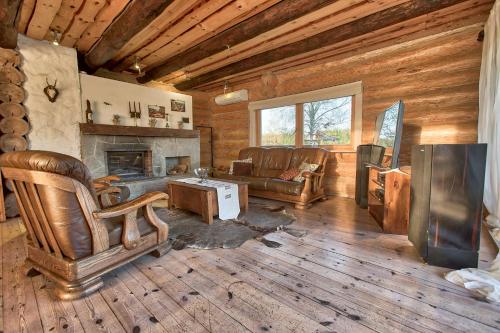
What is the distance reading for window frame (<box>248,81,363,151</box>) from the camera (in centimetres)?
407

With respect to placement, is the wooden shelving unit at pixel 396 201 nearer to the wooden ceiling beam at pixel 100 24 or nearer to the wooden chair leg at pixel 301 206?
the wooden chair leg at pixel 301 206

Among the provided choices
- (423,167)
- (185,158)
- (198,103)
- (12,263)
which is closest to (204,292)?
(12,263)

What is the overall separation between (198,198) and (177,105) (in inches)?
127

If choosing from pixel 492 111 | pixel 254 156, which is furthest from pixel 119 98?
pixel 492 111

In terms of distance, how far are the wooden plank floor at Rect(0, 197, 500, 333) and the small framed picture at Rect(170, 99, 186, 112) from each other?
379 cm

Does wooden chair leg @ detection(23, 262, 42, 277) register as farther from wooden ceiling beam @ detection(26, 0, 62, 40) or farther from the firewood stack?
wooden ceiling beam @ detection(26, 0, 62, 40)

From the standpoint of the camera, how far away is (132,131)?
4.39 metres

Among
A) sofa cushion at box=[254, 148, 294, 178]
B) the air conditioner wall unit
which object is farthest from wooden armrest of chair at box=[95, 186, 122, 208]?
the air conditioner wall unit

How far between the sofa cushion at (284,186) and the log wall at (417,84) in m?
1.29

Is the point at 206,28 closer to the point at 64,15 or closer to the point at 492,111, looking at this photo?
the point at 64,15

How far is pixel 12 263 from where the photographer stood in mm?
1930

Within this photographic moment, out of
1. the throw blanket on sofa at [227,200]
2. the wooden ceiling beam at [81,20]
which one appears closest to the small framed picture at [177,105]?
the wooden ceiling beam at [81,20]

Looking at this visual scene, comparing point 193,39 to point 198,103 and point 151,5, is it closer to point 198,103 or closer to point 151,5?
point 151,5

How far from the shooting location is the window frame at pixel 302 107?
13.3ft
